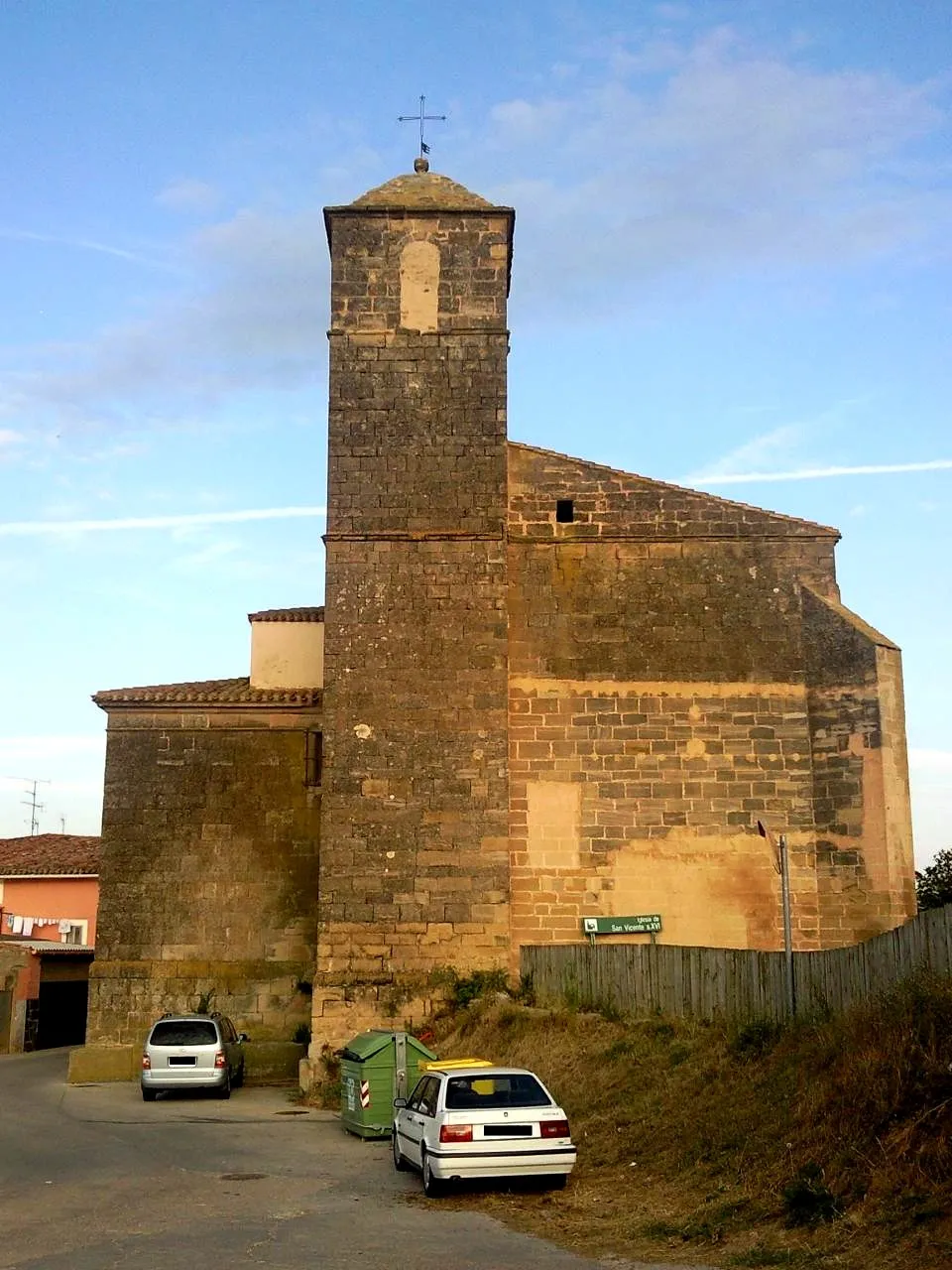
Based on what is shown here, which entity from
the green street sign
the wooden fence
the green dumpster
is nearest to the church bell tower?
the green street sign

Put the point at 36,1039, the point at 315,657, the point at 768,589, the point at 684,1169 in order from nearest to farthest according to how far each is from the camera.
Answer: the point at 684,1169
the point at 768,589
the point at 315,657
the point at 36,1039

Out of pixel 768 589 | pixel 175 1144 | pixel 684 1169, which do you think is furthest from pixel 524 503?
pixel 684 1169

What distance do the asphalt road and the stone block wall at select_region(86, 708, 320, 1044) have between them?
12.3 feet

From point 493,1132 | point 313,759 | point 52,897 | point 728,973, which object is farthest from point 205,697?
point 52,897

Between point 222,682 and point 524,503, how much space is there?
264 inches

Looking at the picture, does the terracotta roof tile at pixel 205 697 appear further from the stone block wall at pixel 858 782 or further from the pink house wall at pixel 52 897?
the pink house wall at pixel 52 897

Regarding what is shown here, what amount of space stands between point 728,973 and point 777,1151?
13.9 ft

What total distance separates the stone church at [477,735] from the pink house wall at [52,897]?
67.2ft

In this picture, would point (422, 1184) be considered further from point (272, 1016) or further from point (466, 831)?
point (272, 1016)

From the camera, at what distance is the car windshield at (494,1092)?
37.0 ft

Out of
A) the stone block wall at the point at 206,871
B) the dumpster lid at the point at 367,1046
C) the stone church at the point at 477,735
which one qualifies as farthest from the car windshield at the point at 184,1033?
the dumpster lid at the point at 367,1046

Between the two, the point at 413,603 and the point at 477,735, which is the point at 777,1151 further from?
the point at 413,603

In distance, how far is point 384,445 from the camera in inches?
862

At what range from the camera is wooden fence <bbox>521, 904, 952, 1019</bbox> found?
11078 mm
